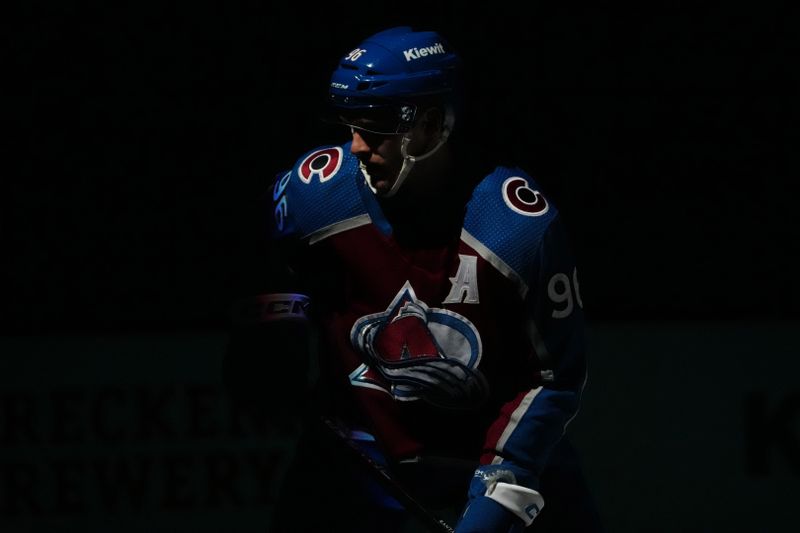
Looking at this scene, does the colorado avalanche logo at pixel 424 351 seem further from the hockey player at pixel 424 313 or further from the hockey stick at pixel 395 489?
the hockey stick at pixel 395 489

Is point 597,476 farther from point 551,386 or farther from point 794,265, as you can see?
point 551,386

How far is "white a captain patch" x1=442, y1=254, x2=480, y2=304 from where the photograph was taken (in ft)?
12.0

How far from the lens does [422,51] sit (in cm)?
371

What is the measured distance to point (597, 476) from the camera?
613cm

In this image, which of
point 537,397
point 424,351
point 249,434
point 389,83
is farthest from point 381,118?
point 249,434

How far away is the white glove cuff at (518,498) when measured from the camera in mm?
3600

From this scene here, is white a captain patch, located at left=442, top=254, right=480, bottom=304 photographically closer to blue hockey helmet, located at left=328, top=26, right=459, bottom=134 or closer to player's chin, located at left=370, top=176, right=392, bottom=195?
player's chin, located at left=370, top=176, right=392, bottom=195

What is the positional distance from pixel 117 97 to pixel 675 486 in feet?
7.78

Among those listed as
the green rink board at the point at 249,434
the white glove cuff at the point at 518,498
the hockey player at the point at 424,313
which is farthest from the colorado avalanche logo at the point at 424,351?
the green rink board at the point at 249,434

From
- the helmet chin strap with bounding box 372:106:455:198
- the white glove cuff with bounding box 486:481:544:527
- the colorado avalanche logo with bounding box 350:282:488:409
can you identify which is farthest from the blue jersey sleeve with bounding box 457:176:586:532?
the helmet chin strap with bounding box 372:106:455:198

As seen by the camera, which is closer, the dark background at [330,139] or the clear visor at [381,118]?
the clear visor at [381,118]

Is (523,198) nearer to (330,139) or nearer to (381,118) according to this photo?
(381,118)

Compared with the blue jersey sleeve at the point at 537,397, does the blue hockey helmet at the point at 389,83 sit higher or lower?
higher

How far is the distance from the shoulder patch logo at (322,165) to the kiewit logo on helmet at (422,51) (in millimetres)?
291
